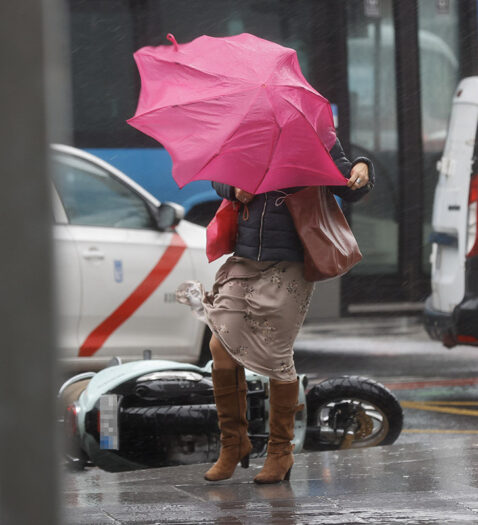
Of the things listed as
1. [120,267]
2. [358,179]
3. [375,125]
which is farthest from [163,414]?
[375,125]

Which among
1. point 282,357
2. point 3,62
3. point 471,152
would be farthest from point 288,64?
point 471,152

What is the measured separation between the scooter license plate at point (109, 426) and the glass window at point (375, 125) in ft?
19.8

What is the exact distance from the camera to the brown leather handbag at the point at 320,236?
167 inches

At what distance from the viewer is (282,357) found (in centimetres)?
434

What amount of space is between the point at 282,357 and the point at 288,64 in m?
1.18

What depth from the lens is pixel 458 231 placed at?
834cm

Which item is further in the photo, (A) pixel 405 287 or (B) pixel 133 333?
(A) pixel 405 287

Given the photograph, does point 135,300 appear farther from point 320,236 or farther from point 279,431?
point 320,236

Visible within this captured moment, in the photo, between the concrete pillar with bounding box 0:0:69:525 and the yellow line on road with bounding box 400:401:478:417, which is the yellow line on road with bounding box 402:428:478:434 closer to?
the yellow line on road with bounding box 400:401:478:417

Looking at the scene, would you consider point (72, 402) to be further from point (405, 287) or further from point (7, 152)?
point (405, 287)

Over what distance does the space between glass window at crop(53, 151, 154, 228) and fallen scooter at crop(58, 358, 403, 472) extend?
8.05 ft

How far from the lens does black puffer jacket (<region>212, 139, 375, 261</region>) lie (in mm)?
4305

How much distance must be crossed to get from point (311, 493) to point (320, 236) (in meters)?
0.99

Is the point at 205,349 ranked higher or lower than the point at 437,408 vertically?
higher
